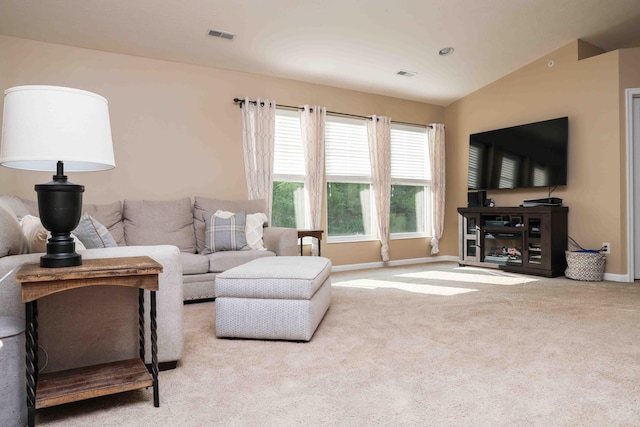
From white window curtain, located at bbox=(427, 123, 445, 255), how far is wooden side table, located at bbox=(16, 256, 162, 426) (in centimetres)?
500

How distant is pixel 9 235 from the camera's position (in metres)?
1.68

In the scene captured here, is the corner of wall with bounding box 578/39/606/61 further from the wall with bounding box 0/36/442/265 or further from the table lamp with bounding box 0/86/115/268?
the table lamp with bounding box 0/86/115/268

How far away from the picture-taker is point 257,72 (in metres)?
4.67

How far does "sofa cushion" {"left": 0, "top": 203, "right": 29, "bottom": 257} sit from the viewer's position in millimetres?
1646

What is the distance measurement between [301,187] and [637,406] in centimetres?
393

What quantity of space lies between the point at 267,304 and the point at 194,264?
50.5 inches

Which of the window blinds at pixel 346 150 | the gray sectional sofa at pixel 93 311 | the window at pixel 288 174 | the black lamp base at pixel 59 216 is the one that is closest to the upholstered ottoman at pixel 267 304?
the gray sectional sofa at pixel 93 311

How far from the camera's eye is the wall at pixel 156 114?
3686 mm

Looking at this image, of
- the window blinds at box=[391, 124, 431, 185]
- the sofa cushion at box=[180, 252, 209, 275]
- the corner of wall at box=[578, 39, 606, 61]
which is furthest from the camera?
the window blinds at box=[391, 124, 431, 185]

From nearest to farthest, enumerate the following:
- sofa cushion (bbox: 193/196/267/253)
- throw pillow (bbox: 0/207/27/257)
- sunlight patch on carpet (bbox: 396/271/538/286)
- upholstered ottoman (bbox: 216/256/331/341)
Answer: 1. throw pillow (bbox: 0/207/27/257)
2. upholstered ottoman (bbox: 216/256/331/341)
3. sofa cushion (bbox: 193/196/267/253)
4. sunlight patch on carpet (bbox: 396/271/538/286)

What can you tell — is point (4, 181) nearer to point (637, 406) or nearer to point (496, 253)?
point (637, 406)

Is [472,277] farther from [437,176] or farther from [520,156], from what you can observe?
[437,176]

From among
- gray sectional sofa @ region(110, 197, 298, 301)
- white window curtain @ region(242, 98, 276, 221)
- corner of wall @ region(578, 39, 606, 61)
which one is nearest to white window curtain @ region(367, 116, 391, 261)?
white window curtain @ region(242, 98, 276, 221)

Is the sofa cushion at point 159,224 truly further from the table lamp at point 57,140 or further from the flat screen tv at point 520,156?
the flat screen tv at point 520,156
